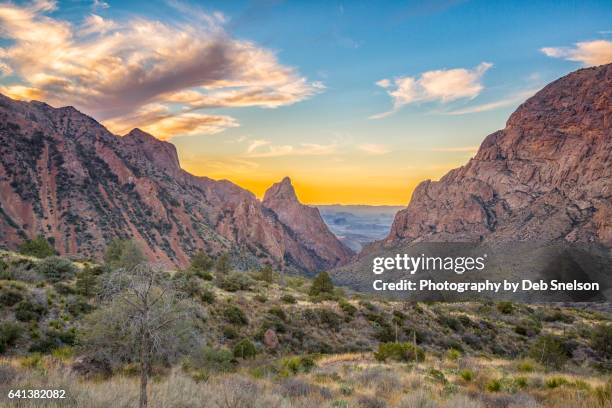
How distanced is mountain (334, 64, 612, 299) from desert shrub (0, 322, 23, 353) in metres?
86.4

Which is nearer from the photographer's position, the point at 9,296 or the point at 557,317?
the point at 9,296

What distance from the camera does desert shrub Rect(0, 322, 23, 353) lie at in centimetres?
1692

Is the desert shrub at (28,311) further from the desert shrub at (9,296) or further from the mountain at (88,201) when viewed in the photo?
the mountain at (88,201)

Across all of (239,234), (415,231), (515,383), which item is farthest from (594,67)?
(515,383)

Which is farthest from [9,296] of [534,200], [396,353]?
[534,200]

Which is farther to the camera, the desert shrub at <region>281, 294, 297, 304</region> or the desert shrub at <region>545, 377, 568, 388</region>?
the desert shrub at <region>281, 294, 297, 304</region>

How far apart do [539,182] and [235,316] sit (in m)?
154

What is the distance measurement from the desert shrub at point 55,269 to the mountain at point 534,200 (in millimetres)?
80465

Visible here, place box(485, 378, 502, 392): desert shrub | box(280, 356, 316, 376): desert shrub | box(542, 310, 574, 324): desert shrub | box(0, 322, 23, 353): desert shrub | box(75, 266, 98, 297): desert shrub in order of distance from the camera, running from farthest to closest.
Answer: box(542, 310, 574, 324): desert shrub
box(75, 266, 98, 297): desert shrub
box(0, 322, 23, 353): desert shrub
box(280, 356, 316, 376): desert shrub
box(485, 378, 502, 392): desert shrub

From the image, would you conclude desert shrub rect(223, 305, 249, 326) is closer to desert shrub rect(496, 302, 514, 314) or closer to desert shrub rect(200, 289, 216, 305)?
desert shrub rect(200, 289, 216, 305)

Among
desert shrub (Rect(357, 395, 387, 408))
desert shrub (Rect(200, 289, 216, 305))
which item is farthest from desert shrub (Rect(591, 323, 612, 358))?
desert shrub (Rect(357, 395, 387, 408))

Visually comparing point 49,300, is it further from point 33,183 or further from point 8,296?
point 33,183

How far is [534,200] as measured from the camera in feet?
442

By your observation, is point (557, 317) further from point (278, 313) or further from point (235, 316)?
point (235, 316)
